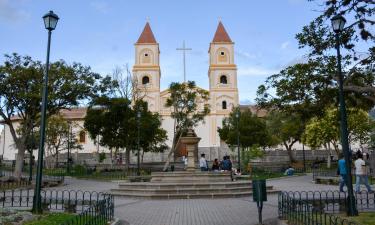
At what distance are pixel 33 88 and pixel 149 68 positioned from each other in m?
41.0

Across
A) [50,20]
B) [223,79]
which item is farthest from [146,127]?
[223,79]

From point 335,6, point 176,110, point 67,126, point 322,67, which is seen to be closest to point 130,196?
point 322,67

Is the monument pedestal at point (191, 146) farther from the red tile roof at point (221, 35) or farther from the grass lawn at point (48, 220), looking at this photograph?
the red tile roof at point (221, 35)

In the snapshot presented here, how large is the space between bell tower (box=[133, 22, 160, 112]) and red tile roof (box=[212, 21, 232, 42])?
9.64 m

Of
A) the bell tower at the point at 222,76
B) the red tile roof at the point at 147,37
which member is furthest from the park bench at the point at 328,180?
the red tile roof at the point at 147,37

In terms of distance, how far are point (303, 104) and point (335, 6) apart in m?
5.70

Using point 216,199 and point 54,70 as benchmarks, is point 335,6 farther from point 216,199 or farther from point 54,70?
point 54,70

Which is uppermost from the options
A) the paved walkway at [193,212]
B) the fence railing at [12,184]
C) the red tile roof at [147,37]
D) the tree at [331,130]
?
the red tile roof at [147,37]

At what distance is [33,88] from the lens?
24.6 metres

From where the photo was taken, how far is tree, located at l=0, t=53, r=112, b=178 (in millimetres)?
24484

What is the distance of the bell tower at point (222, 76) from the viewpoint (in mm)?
64875

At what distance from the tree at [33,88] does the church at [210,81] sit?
122 ft

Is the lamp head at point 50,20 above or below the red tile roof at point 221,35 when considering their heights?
below

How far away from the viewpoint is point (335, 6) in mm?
11078
